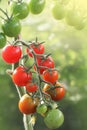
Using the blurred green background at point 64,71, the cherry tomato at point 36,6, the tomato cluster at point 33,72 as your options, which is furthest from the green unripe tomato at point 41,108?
the blurred green background at point 64,71

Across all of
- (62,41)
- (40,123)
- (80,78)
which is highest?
(62,41)

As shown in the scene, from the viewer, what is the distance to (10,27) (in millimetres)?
2801

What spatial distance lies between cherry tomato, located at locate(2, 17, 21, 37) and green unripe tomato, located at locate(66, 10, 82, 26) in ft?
0.89

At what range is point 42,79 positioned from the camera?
9.05ft

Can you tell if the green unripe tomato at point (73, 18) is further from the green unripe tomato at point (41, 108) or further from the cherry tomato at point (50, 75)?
the green unripe tomato at point (41, 108)

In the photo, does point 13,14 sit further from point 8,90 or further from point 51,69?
point 8,90

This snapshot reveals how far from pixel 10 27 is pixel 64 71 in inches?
125

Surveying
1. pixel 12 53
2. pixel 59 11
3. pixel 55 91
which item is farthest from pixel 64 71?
pixel 12 53

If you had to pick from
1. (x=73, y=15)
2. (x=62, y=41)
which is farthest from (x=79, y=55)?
(x=73, y=15)

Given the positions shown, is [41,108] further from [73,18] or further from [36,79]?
[73,18]

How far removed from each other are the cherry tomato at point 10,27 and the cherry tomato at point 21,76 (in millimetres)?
156

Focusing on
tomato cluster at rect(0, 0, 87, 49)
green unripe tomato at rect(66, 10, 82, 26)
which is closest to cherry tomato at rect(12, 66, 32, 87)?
tomato cluster at rect(0, 0, 87, 49)

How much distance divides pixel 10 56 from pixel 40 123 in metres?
3.36

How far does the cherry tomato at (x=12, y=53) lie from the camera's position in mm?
2775
